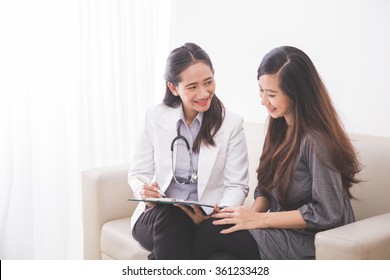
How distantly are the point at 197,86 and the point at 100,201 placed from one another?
68 cm

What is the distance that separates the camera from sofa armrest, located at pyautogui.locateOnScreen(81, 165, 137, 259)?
2.63 metres

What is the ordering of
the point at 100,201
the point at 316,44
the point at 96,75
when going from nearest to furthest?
the point at 100,201, the point at 316,44, the point at 96,75

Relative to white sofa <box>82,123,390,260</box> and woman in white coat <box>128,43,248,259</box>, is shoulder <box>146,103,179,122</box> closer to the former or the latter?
woman in white coat <box>128,43,248,259</box>

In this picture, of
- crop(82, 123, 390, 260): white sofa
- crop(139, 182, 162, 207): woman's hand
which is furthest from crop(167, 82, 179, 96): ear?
crop(82, 123, 390, 260): white sofa

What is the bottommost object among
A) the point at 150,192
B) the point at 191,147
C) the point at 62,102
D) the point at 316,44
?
the point at 150,192

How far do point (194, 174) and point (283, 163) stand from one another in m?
0.40

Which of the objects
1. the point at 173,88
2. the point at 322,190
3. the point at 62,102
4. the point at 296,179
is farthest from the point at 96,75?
the point at 322,190

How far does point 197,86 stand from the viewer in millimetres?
2297

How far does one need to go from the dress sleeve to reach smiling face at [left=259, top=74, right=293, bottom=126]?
14 centimetres

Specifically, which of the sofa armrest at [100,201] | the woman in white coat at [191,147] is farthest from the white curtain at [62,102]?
the woman in white coat at [191,147]

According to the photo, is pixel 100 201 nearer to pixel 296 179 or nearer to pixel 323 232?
pixel 296 179

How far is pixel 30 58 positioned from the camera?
310 cm
